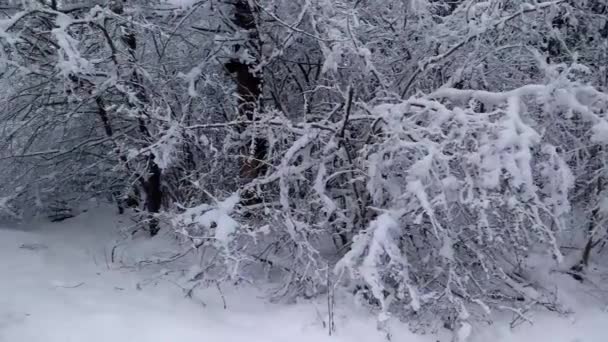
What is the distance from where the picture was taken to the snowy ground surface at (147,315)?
155 inches

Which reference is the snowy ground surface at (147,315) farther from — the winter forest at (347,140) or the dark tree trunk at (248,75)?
the dark tree trunk at (248,75)

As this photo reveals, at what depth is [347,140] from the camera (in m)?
5.34

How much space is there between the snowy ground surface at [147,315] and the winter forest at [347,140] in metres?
0.15

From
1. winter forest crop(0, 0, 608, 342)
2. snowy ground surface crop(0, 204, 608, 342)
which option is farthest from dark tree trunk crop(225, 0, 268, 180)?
snowy ground surface crop(0, 204, 608, 342)

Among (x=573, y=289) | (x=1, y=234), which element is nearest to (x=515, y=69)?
(x=573, y=289)

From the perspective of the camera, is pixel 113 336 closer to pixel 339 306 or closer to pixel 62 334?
pixel 62 334

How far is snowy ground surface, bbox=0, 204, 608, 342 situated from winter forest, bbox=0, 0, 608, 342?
0.15 m

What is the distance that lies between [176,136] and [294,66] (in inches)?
72.4

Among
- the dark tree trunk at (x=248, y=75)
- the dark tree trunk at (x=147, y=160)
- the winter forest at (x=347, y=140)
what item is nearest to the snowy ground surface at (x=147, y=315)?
the winter forest at (x=347, y=140)

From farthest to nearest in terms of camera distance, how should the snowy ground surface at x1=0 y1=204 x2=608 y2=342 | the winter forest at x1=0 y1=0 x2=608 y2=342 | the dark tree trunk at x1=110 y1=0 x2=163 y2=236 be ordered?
1. the dark tree trunk at x1=110 y1=0 x2=163 y2=236
2. the winter forest at x1=0 y1=0 x2=608 y2=342
3. the snowy ground surface at x1=0 y1=204 x2=608 y2=342

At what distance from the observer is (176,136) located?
17.7 ft

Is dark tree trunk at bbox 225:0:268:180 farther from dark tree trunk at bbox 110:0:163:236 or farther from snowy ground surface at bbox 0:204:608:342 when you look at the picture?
snowy ground surface at bbox 0:204:608:342

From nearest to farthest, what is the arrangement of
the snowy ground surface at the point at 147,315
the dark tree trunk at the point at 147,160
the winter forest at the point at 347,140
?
the snowy ground surface at the point at 147,315, the winter forest at the point at 347,140, the dark tree trunk at the point at 147,160

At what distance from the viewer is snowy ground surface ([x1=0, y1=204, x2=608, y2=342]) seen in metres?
3.93
